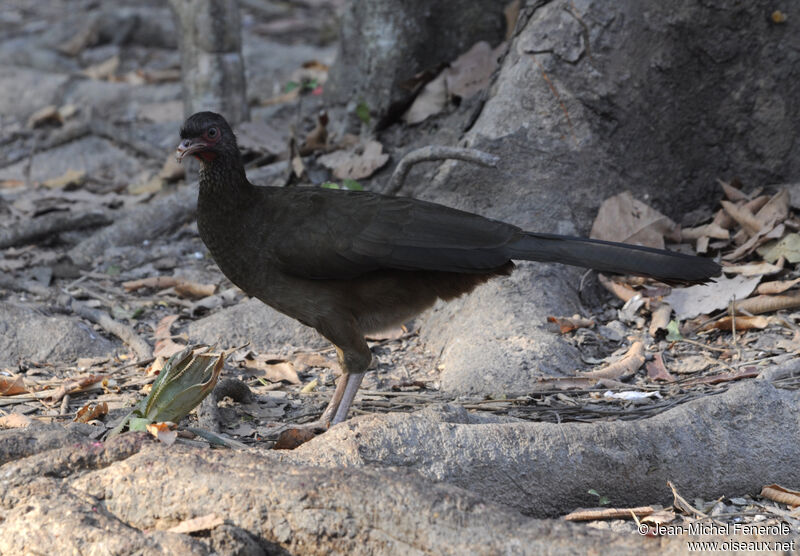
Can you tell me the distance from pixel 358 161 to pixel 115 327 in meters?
2.00

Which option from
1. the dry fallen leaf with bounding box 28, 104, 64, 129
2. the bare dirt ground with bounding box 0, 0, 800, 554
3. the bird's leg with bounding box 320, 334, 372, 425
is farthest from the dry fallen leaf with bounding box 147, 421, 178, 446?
the dry fallen leaf with bounding box 28, 104, 64, 129

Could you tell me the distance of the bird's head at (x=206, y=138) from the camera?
3975 millimetres

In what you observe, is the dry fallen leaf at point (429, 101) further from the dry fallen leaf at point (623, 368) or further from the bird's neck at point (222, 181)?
the dry fallen leaf at point (623, 368)

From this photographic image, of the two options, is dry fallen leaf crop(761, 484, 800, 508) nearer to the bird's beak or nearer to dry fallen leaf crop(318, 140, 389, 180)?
the bird's beak

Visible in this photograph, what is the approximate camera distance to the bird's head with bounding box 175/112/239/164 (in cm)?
397

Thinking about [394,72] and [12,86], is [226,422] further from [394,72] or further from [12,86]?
[12,86]

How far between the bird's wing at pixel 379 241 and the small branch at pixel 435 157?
0.82m

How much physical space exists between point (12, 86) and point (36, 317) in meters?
5.42

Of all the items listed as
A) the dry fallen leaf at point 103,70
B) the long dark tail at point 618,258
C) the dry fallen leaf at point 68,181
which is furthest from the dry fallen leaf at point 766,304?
the dry fallen leaf at point 103,70

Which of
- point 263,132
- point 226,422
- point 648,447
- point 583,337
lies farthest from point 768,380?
point 263,132

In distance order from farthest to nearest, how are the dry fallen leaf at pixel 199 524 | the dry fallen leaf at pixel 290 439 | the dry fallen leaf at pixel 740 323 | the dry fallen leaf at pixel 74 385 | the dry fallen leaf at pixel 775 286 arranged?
1. the dry fallen leaf at pixel 775 286
2. the dry fallen leaf at pixel 740 323
3. the dry fallen leaf at pixel 74 385
4. the dry fallen leaf at pixel 290 439
5. the dry fallen leaf at pixel 199 524

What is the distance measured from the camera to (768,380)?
3.50 meters

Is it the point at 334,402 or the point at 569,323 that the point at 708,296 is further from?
the point at 334,402

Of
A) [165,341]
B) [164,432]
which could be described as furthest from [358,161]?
[164,432]
